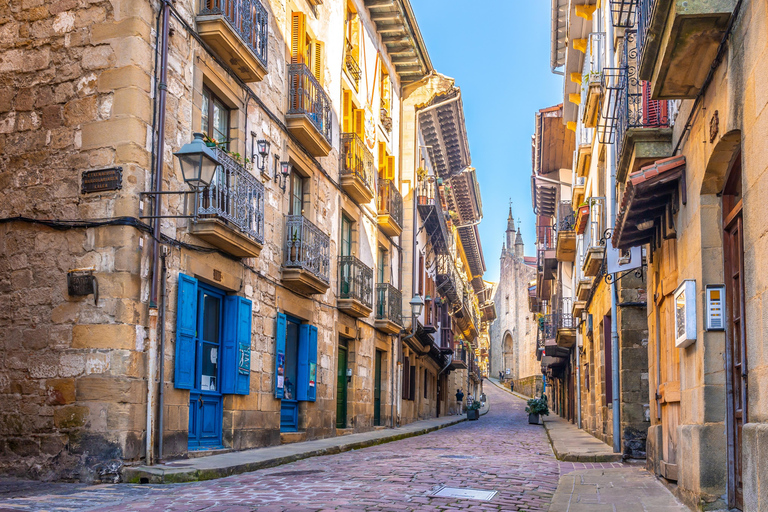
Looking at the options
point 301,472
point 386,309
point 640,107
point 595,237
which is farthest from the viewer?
point 386,309

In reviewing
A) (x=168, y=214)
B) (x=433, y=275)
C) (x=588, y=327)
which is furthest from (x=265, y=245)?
(x=433, y=275)

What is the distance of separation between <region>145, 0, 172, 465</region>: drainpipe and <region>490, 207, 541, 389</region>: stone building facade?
71.5 metres

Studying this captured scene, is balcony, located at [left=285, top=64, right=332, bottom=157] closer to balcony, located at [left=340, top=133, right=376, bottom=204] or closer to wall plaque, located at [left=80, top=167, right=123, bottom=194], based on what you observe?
balcony, located at [left=340, top=133, right=376, bottom=204]

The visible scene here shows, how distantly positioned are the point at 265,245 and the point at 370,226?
778 centimetres

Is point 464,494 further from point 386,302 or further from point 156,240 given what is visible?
point 386,302

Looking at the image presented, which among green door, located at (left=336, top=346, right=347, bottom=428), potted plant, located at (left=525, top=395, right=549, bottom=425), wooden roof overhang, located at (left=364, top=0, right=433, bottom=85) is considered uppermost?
wooden roof overhang, located at (left=364, top=0, right=433, bottom=85)

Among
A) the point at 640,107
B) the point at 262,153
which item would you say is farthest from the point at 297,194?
the point at 640,107

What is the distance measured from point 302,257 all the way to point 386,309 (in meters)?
7.62

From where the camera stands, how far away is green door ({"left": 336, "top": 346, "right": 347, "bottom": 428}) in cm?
1895

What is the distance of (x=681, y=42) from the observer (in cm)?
577

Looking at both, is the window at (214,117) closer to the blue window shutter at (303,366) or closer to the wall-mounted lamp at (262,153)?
the wall-mounted lamp at (262,153)

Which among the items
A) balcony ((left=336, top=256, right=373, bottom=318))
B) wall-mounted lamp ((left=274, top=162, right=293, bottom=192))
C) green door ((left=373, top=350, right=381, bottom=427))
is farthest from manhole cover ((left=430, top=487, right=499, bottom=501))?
green door ((left=373, top=350, right=381, bottom=427))

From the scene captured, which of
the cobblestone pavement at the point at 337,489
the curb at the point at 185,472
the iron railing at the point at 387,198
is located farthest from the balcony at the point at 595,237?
the curb at the point at 185,472

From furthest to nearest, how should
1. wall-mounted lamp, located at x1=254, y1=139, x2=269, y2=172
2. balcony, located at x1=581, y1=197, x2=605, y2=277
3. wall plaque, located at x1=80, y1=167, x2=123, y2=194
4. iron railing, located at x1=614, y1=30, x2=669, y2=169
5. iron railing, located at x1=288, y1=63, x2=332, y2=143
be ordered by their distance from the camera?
balcony, located at x1=581, y1=197, x2=605, y2=277, iron railing, located at x1=288, y1=63, x2=332, y2=143, wall-mounted lamp, located at x1=254, y1=139, x2=269, y2=172, wall plaque, located at x1=80, y1=167, x2=123, y2=194, iron railing, located at x1=614, y1=30, x2=669, y2=169
